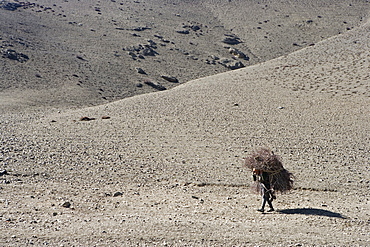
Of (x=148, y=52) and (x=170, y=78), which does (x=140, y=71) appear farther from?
(x=148, y=52)

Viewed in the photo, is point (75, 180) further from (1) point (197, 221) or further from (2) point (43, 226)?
(1) point (197, 221)

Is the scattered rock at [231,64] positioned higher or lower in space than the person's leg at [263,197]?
higher

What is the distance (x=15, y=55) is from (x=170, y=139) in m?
28.0

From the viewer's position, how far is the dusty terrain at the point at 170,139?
1032 cm

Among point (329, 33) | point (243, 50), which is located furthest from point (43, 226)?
point (329, 33)

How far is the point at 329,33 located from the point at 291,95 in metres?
37.0

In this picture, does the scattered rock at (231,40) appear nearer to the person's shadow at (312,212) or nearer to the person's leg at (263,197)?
the person's shadow at (312,212)

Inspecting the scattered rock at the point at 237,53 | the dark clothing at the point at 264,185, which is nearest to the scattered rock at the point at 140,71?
the scattered rock at the point at 237,53

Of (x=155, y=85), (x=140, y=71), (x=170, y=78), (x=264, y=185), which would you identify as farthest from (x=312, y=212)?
(x=140, y=71)

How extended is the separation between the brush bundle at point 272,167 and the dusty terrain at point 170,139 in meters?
0.84

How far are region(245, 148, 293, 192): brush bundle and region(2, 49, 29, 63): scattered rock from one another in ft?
116

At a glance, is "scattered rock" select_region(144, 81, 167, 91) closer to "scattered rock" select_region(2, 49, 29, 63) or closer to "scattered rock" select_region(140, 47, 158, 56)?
"scattered rock" select_region(140, 47, 158, 56)

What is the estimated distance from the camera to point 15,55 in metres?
41.9

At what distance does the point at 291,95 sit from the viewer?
3309 centimetres
